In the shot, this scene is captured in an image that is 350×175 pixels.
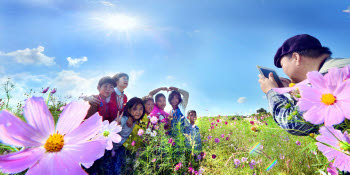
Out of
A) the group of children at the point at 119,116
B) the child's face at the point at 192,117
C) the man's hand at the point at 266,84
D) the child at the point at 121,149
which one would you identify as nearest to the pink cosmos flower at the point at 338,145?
the man's hand at the point at 266,84

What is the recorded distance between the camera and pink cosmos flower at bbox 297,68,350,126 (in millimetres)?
301

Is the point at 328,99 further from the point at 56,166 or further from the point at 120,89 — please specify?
the point at 120,89

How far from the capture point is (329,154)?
42 cm

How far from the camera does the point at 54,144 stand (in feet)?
0.66

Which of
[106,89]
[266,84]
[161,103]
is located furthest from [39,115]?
Answer: [161,103]

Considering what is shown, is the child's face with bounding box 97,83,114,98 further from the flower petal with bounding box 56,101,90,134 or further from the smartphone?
the flower petal with bounding box 56,101,90,134

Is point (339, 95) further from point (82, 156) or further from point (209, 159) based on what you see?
point (209, 159)

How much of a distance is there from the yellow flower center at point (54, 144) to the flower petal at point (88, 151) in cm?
1

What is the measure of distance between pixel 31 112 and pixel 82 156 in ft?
0.25

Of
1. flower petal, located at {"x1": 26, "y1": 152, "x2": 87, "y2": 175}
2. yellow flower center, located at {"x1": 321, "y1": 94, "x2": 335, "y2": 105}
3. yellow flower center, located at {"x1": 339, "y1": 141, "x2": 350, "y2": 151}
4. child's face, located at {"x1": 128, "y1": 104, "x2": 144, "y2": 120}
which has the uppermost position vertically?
child's face, located at {"x1": 128, "y1": 104, "x2": 144, "y2": 120}

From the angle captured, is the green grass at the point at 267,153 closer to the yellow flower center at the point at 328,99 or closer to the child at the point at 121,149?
the child at the point at 121,149

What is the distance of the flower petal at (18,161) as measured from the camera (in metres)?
0.18

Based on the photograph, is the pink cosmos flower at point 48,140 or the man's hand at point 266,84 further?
the man's hand at point 266,84

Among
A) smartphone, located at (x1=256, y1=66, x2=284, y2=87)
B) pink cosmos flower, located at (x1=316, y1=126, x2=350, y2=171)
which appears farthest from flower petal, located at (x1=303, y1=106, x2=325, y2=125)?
smartphone, located at (x1=256, y1=66, x2=284, y2=87)
